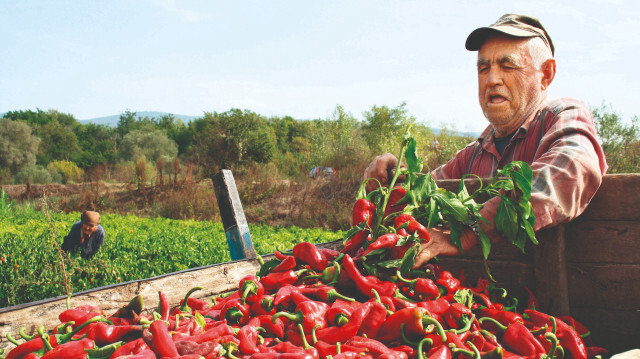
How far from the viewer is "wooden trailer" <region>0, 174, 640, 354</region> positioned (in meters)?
1.77

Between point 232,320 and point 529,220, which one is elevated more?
point 529,220

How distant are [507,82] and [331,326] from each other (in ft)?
5.76

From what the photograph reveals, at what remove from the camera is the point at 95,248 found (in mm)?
6031

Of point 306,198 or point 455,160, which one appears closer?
point 455,160

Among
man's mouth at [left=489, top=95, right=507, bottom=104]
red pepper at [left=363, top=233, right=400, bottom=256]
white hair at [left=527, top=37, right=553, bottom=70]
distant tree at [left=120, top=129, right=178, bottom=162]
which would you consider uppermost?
distant tree at [left=120, top=129, right=178, bottom=162]

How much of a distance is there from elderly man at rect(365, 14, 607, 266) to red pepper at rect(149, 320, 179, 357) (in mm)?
937

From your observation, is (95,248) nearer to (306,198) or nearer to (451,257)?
(451,257)

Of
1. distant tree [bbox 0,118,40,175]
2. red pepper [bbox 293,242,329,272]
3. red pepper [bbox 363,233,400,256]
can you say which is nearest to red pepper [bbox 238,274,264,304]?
red pepper [bbox 293,242,329,272]

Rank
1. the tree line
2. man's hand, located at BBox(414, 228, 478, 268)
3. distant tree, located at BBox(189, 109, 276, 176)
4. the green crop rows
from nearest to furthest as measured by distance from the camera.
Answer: man's hand, located at BBox(414, 228, 478, 268) < the green crop rows < the tree line < distant tree, located at BBox(189, 109, 276, 176)

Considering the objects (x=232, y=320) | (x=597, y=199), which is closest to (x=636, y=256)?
(x=597, y=199)

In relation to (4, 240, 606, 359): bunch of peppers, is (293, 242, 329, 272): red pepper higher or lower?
higher

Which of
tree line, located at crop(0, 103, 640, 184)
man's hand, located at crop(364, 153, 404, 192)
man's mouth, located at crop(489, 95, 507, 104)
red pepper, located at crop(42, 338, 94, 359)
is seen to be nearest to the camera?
red pepper, located at crop(42, 338, 94, 359)

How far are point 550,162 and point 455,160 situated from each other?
1204 millimetres

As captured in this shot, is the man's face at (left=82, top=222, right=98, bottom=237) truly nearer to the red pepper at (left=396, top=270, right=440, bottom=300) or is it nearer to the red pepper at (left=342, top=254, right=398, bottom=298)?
the red pepper at (left=342, top=254, right=398, bottom=298)
